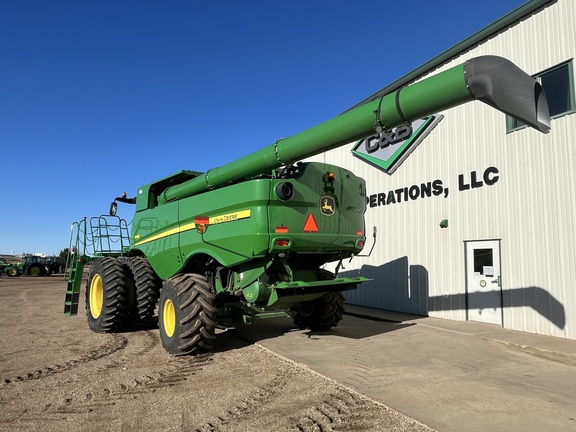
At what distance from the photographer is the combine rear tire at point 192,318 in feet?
21.2

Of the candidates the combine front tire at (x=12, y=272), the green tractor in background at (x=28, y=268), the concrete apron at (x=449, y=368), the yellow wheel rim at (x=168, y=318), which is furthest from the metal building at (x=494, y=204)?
the combine front tire at (x=12, y=272)

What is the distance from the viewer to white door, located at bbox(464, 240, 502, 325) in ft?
30.3

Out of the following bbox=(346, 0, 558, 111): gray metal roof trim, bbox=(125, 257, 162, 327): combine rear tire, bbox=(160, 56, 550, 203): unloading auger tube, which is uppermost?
bbox=(346, 0, 558, 111): gray metal roof trim

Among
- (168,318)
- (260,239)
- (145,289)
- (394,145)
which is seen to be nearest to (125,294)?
(145,289)

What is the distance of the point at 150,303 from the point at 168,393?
3.82m

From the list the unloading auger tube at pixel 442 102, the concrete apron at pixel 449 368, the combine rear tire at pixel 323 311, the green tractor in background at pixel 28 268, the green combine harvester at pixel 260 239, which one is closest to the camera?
the concrete apron at pixel 449 368

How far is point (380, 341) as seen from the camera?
25.5ft

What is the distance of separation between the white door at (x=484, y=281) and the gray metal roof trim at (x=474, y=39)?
4687mm

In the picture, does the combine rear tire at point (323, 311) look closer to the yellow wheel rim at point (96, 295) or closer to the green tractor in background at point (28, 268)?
the yellow wheel rim at point (96, 295)

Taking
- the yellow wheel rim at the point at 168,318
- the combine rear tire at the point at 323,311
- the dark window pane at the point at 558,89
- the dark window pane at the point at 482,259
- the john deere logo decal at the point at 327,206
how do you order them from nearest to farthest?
1. the john deere logo decal at the point at 327,206
2. the yellow wheel rim at the point at 168,318
3. the dark window pane at the point at 558,89
4. the combine rear tire at the point at 323,311
5. the dark window pane at the point at 482,259

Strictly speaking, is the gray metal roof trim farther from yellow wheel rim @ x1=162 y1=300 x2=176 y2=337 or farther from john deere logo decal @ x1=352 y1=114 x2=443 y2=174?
yellow wheel rim @ x1=162 y1=300 x2=176 y2=337

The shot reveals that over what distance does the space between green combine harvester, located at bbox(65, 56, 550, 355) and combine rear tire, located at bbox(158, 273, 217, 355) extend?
0.02 metres

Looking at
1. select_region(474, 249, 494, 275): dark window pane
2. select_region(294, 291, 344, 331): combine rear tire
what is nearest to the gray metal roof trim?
select_region(474, 249, 494, 275): dark window pane

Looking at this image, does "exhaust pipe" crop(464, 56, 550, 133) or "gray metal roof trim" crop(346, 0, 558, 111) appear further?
"gray metal roof trim" crop(346, 0, 558, 111)
